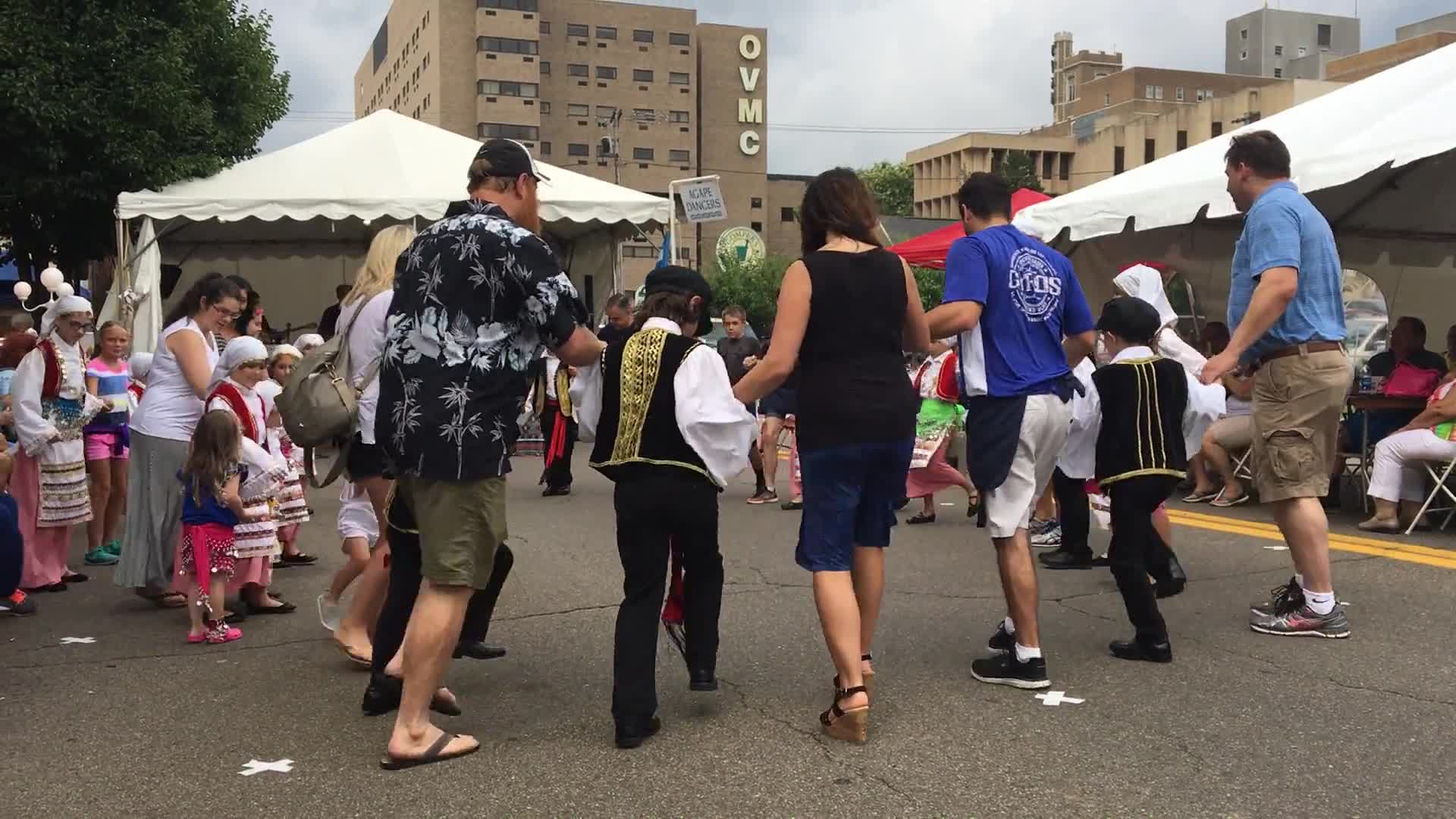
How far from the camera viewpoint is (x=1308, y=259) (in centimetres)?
537

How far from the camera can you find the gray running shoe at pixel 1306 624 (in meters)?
5.40

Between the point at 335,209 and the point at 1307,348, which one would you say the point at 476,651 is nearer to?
the point at 1307,348

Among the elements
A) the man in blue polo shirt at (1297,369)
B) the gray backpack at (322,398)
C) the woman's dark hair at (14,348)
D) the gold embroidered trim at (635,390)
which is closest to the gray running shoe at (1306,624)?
the man in blue polo shirt at (1297,369)

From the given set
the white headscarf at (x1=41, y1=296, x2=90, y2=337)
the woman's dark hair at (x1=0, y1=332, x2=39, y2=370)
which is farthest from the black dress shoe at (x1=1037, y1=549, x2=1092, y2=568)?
the woman's dark hair at (x1=0, y1=332, x2=39, y2=370)

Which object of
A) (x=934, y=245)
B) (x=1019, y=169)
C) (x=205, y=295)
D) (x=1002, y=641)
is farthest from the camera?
(x=1019, y=169)

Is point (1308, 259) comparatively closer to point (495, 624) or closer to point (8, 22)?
point (495, 624)

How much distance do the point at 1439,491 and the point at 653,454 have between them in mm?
6759

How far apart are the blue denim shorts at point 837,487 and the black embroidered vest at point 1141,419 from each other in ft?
4.54

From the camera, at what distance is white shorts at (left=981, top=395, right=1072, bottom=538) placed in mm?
4660

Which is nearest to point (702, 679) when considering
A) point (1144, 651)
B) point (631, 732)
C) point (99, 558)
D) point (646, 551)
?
point (631, 732)

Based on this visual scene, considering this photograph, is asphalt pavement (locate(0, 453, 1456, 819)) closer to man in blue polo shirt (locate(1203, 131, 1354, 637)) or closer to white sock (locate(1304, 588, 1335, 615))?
white sock (locate(1304, 588, 1335, 615))

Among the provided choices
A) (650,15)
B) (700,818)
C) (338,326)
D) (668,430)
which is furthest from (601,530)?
(650,15)

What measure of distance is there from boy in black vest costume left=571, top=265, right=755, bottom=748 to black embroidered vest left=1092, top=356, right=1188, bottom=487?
1.84m

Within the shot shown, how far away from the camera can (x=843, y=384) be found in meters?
4.13
